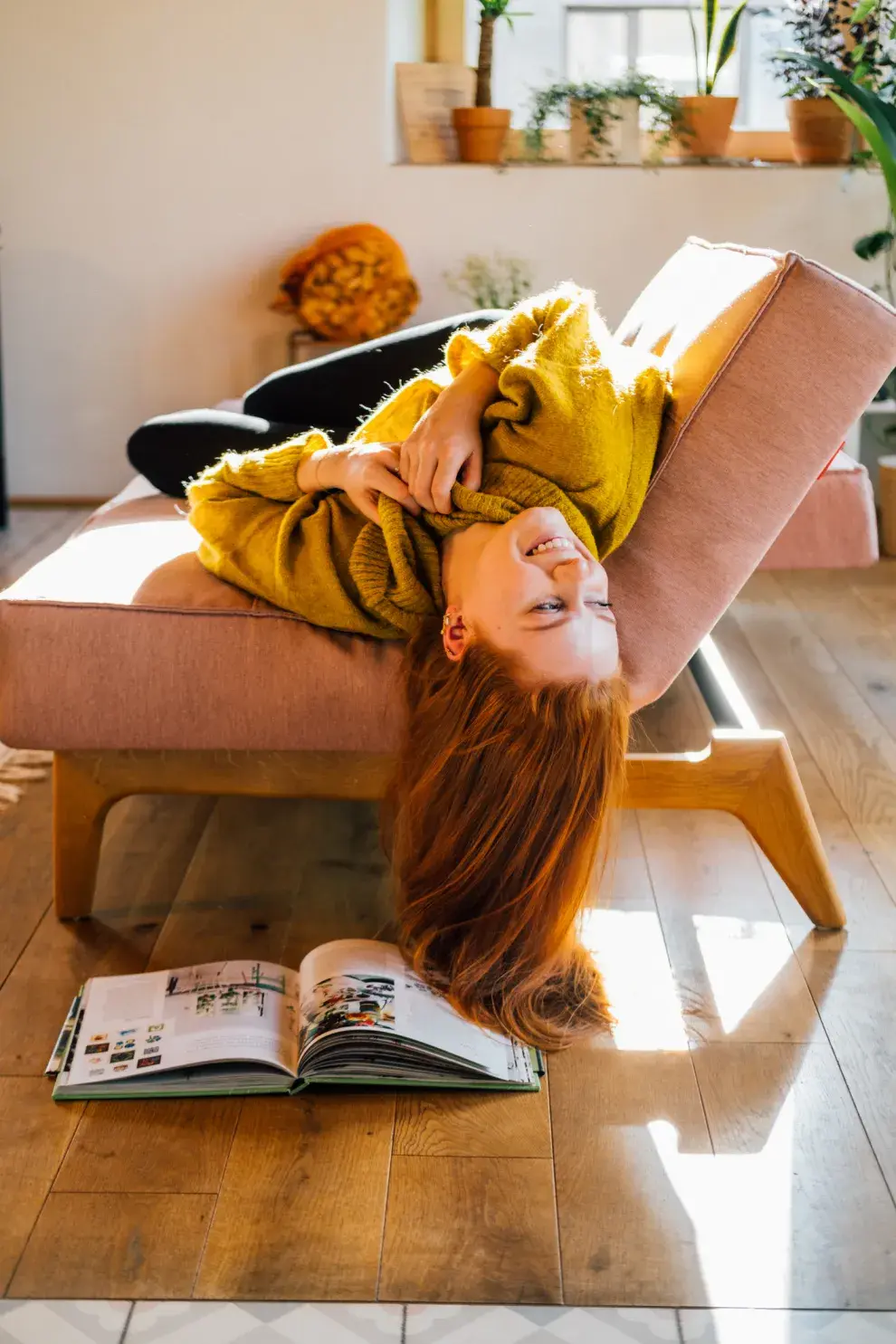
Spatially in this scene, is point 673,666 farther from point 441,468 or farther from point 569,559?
point 441,468

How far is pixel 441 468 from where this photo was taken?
1.64 m

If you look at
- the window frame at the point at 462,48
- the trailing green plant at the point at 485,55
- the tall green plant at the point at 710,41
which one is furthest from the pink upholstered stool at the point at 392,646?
the window frame at the point at 462,48

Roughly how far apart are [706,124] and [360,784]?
10.1 ft

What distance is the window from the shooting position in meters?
4.36

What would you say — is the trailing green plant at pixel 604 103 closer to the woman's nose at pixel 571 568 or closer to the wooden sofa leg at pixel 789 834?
the wooden sofa leg at pixel 789 834

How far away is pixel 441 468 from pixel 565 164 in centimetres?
281

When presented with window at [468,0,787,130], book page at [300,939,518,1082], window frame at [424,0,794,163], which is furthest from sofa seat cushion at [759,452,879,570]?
window at [468,0,787,130]

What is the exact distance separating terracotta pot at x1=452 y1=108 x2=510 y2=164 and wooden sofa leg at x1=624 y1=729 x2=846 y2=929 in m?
2.86

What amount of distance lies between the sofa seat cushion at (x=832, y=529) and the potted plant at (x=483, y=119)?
2.01 metres

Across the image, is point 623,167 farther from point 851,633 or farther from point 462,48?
point 851,633

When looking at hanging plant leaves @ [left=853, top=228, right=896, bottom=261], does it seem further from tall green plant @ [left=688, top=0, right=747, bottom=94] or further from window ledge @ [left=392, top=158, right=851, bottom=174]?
tall green plant @ [left=688, top=0, right=747, bottom=94]

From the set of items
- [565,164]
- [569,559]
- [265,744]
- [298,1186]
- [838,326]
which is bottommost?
[298,1186]

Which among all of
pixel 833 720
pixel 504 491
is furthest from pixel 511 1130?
pixel 833 720

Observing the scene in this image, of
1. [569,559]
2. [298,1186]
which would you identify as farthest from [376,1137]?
[569,559]
